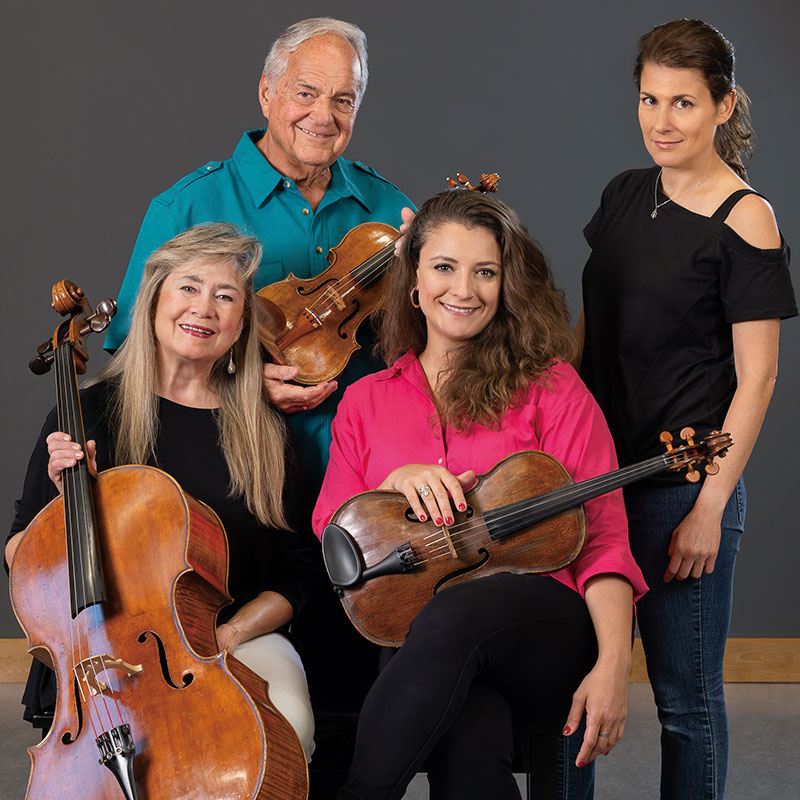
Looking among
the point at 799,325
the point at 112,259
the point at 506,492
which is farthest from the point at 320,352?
the point at 799,325

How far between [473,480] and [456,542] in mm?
108

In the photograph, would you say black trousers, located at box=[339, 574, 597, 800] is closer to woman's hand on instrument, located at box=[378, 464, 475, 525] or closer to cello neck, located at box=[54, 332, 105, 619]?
woman's hand on instrument, located at box=[378, 464, 475, 525]

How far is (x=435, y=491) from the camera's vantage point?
175 centimetres

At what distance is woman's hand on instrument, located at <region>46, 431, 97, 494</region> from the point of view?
5.90 ft

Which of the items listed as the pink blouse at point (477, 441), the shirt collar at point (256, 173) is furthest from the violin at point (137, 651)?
the shirt collar at point (256, 173)

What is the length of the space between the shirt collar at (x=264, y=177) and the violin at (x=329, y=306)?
224 millimetres

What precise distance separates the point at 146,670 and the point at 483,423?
0.74 m

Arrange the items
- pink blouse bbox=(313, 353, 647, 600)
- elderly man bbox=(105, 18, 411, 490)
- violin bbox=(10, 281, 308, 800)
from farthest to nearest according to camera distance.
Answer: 1. elderly man bbox=(105, 18, 411, 490)
2. pink blouse bbox=(313, 353, 647, 600)
3. violin bbox=(10, 281, 308, 800)

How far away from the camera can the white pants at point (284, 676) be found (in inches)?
70.7

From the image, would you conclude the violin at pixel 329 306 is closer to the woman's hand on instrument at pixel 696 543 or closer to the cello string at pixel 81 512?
the cello string at pixel 81 512

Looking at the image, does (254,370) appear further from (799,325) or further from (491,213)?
(799,325)

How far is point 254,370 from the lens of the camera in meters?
2.15

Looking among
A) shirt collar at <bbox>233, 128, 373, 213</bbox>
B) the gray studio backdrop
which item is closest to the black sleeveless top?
shirt collar at <bbox>233, 128, 373, 213</bbox>

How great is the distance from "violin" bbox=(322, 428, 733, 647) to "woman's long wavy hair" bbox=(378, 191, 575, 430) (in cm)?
21
